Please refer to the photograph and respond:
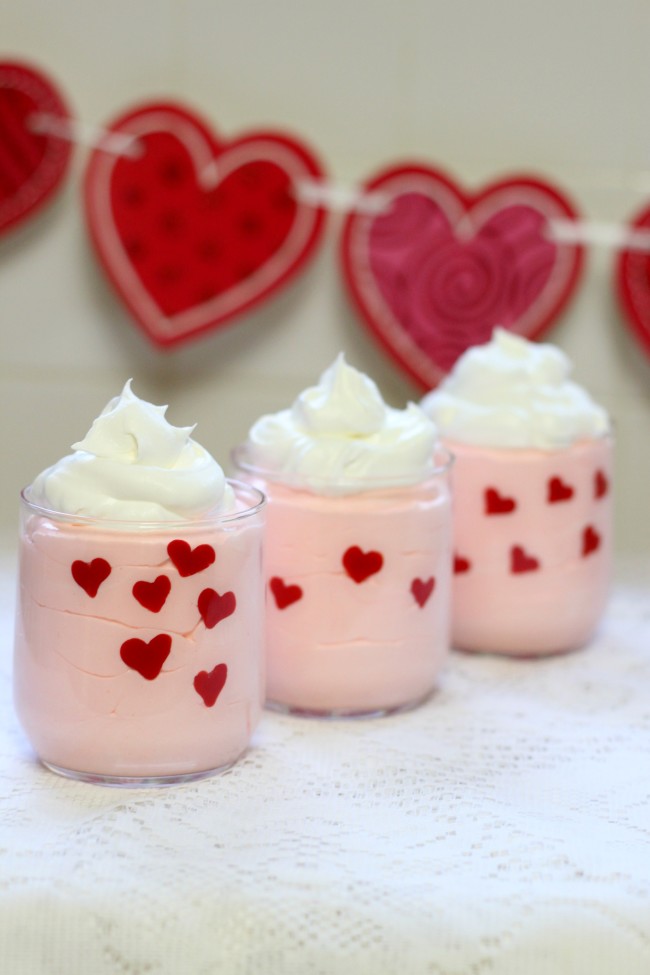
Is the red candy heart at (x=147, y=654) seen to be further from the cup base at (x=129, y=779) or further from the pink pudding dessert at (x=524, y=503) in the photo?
the pink pudding dessert at (x=524, y=503)

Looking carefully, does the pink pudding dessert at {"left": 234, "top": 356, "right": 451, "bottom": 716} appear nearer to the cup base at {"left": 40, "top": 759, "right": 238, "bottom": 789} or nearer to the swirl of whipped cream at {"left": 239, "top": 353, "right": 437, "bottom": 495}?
the swirl of whipped cream at {"left": 239, "top": 353, "right": 437, "bottom": 495}

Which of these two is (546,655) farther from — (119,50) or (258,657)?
(119,50)

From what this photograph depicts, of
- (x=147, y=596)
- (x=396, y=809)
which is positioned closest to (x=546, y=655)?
(x=396, y=809)

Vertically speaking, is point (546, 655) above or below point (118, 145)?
below

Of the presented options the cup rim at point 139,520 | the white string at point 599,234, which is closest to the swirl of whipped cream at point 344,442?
the cup rim at point 139,520

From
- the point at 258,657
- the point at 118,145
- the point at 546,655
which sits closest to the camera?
the point at 258,657

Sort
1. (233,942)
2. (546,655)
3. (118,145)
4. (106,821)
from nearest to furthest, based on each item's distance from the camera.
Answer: (233,942)
(106,821)
(546,655)
(118,145)

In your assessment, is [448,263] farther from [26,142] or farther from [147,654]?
[147,654]
